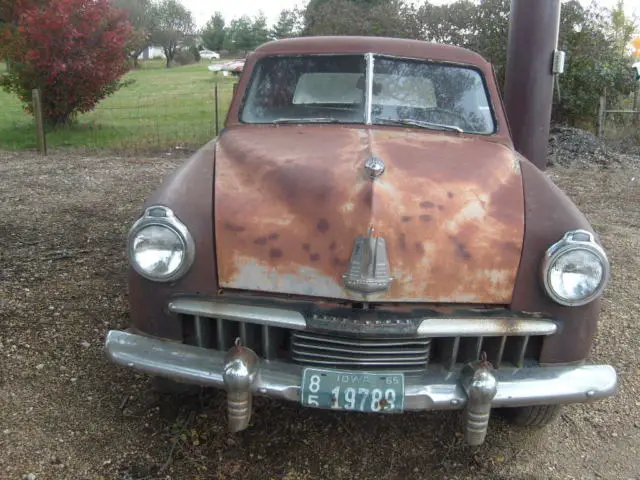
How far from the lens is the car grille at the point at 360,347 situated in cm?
236

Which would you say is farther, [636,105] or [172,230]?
[636,105]

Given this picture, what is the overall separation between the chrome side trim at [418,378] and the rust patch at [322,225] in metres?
0.52

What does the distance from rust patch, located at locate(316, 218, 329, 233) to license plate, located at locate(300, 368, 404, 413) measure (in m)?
0.53

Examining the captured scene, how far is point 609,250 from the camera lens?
18.1 ft

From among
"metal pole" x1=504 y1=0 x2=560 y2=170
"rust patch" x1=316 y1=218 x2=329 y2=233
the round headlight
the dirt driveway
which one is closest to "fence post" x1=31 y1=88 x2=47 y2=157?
the dirt driveway

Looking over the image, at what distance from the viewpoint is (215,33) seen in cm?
4856

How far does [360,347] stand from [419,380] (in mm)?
244

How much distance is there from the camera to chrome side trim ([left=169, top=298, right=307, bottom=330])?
2.31m

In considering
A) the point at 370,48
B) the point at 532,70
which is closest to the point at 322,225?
the point at 370,48

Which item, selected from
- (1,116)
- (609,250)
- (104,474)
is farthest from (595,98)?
(1,116)

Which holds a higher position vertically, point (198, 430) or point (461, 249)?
point (461, 249)

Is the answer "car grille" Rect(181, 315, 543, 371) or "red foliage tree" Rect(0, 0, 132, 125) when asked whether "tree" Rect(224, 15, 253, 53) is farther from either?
"car grille" Rect(181, 315, 543, 371)

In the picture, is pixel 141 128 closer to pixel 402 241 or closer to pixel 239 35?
pixel 402 241

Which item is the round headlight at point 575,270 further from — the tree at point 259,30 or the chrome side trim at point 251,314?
the tree at point 259,30
